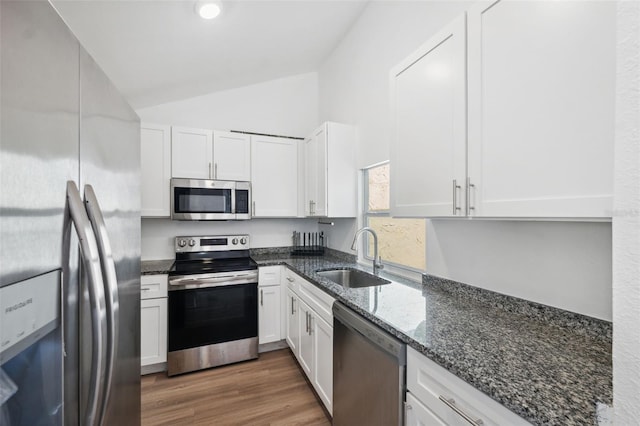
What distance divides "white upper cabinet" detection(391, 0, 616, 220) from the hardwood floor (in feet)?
5.60

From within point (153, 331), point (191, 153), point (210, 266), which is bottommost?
point (153, 331)

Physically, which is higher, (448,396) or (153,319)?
(448,396)

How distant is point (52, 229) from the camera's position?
1.93 ft

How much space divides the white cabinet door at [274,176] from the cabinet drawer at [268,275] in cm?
63

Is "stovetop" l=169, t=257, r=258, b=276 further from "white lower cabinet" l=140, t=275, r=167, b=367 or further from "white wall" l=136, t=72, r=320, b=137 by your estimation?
"white wall" l=136, t=72, r=320, b=137

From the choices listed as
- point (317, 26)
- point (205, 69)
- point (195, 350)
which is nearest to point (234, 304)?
point (195, 350)

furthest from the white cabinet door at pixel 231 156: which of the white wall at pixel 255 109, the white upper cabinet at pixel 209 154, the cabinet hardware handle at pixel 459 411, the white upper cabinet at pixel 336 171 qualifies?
the cabinet hardware handle at pixel 459 411

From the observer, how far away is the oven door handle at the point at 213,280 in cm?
248

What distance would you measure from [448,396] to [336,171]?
2105mm

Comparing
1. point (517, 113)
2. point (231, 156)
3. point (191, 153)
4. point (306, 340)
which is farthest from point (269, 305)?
point (517, 113)

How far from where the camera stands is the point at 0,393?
479 millimetres

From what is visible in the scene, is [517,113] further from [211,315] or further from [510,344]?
[211,315]

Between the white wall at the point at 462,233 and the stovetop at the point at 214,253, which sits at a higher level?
the white wall at the point at 462,233

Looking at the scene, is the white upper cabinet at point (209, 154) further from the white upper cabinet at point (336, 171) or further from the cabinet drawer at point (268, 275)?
the cabinet drawer at point (268, 275)
